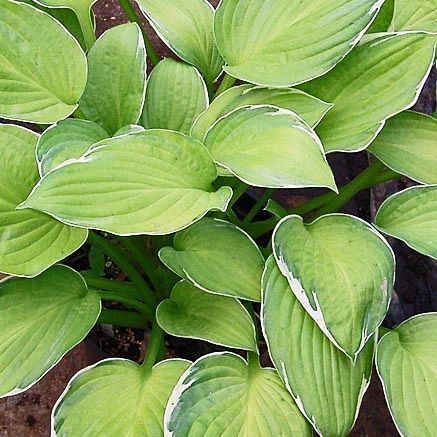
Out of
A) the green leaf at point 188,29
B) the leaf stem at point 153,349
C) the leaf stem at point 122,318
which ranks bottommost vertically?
the leaf stem at point 122,318

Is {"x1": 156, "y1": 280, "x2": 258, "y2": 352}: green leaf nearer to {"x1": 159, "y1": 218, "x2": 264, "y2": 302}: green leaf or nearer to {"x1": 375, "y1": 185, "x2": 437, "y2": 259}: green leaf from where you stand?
{"x1": 159, "y1": 218, "x2": 264, "y2": 302}: green leaf

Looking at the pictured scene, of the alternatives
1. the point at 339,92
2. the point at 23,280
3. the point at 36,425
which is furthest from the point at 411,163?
the point at 36,425

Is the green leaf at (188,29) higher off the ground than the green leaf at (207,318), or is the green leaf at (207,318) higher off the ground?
→ the green leaf at (188,29)

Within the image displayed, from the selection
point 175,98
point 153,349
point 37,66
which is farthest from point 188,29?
point 153,349

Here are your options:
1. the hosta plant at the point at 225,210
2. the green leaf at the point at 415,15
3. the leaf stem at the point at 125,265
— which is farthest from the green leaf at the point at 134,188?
the green leaf at the point at 415,15

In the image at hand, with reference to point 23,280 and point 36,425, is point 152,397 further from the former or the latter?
point 36,425

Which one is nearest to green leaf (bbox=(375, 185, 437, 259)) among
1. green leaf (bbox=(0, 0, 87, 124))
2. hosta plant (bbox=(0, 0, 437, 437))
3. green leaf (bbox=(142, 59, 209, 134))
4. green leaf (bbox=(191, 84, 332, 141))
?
hosta plant (bbox=(0, 0, 437, 437))

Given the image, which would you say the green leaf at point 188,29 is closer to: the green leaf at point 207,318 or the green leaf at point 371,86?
the green leaf at point 371,86
